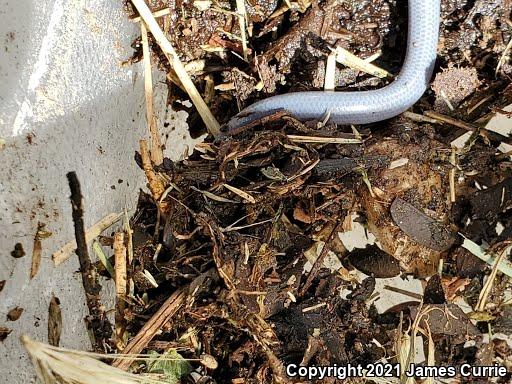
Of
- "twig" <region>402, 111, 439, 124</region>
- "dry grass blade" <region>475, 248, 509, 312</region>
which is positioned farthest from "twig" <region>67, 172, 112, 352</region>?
"dry grass blade" <region>475, 248, 509, 312</region>

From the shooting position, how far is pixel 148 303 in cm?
160

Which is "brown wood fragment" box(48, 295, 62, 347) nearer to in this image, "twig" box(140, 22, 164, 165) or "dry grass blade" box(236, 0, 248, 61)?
"twig" box(140, 22, 164, 165)

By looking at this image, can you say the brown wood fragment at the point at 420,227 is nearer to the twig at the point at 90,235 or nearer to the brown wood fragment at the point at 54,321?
the twig at the point at 90,235

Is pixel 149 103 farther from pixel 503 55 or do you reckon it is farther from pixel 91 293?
pixel 503 55

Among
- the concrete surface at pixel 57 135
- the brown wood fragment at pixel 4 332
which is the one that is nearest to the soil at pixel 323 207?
the concrete surface at pixel 57 135

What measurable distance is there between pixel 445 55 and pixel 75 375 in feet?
4.63

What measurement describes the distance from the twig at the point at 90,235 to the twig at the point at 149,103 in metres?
0.21

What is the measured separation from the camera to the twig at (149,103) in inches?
64.3

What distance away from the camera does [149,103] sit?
1.63 metres

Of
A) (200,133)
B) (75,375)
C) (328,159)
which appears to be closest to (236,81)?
(200,133)

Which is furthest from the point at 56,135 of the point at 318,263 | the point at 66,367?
the point at 318,263

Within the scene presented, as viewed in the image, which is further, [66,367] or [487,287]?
[487,287]

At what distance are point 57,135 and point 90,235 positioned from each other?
0.33 metres

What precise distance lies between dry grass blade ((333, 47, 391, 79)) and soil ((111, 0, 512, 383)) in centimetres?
3
